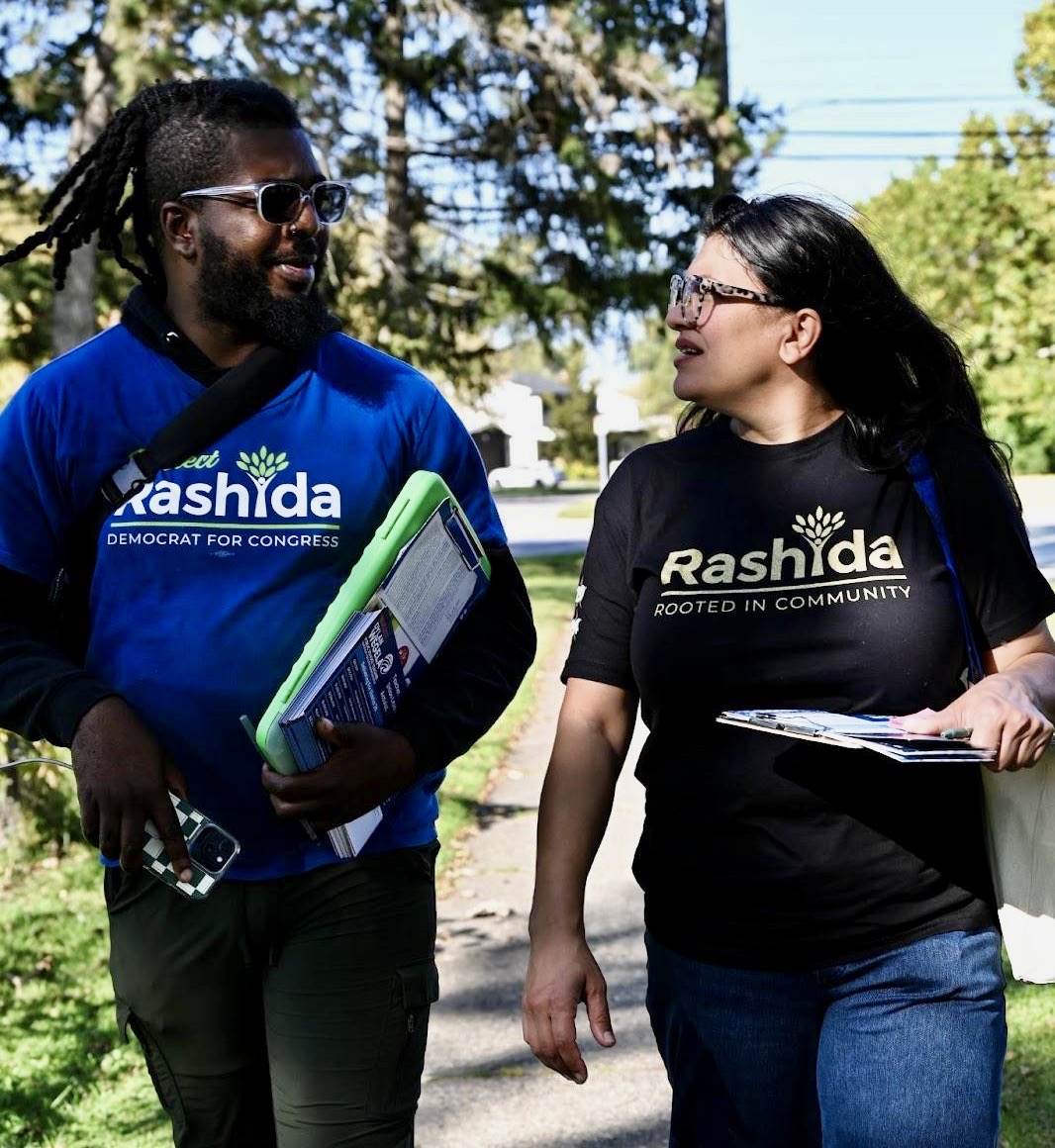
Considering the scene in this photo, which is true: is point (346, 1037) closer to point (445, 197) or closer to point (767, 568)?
point (767, 568)

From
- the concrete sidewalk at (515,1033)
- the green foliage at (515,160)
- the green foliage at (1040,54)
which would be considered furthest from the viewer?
the green foliage at (1040,54)

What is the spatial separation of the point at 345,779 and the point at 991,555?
1.06m

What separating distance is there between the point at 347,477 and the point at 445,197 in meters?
18.2

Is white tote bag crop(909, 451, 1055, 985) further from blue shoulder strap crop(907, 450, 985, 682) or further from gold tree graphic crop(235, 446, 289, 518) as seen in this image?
gold tree graphic crop(235, 446, 289, 518)

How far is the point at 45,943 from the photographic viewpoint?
5.99 meters

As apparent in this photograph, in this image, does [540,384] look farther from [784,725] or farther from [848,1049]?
[784,725]

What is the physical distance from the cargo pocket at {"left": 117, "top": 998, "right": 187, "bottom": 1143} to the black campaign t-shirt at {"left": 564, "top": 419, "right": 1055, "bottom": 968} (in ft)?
2.86

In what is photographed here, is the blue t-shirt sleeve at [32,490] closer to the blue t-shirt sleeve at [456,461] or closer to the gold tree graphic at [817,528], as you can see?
the blue t-shirt sleeve at [456,461]

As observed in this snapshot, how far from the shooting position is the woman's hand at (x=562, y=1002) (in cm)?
256


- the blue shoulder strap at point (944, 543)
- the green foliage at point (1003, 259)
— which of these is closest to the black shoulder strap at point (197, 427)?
the blue shoulder strap at point (944, 543)

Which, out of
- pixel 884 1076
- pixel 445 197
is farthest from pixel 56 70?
pixel 884 1076

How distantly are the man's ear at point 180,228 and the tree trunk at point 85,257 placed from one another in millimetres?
10161

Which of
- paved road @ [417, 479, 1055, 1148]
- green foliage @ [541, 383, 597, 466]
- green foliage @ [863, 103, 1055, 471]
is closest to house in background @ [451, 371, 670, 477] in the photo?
green foliage @ [541, 383, 597, 466]

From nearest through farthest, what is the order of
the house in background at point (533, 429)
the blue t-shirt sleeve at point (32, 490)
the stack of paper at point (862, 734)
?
the stack of paper at point (862, 734) < the blue t-shirt sleeve at point (32, 490) < the house in background at point (533, 429)
